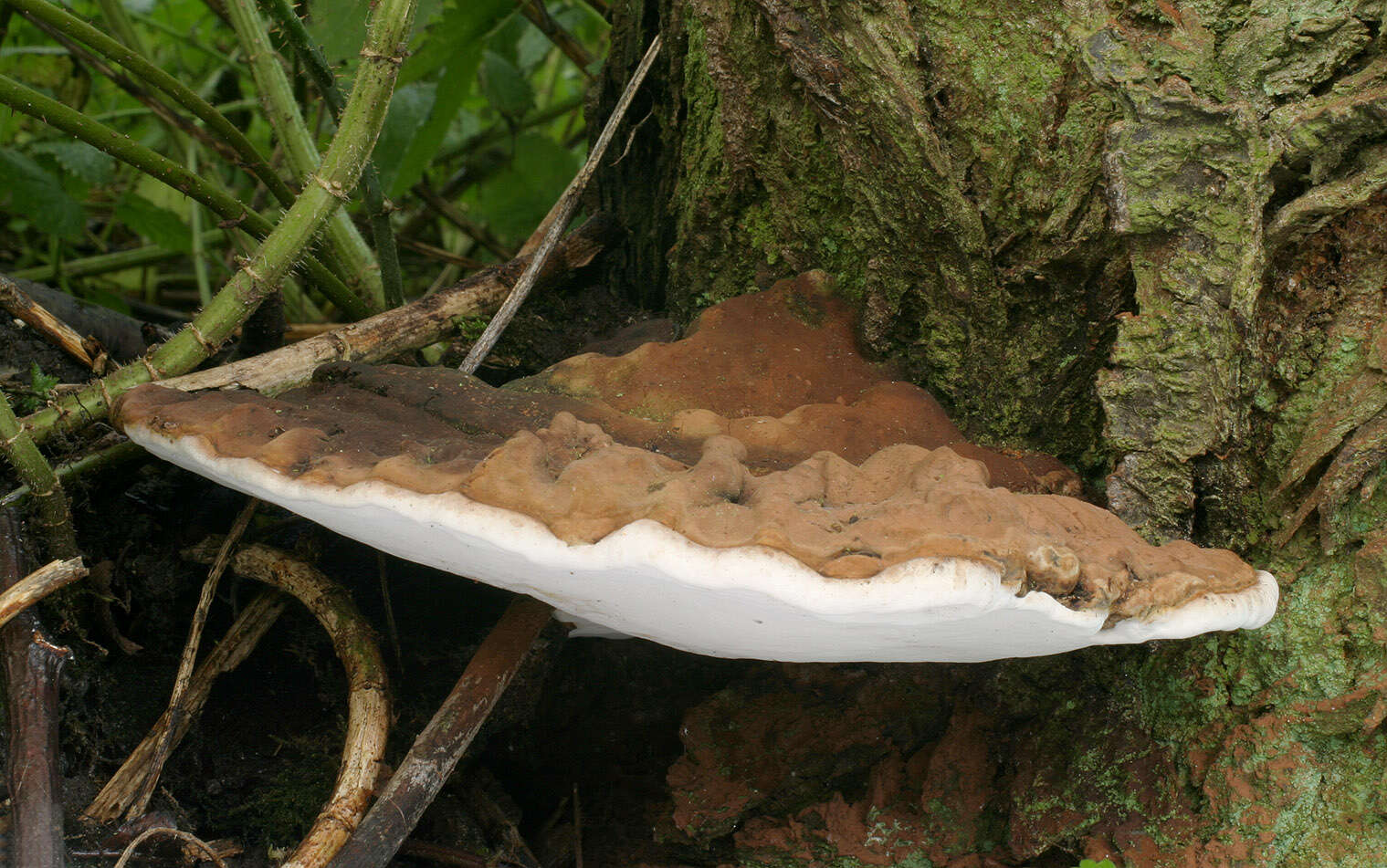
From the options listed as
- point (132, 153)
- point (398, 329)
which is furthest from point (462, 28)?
point (398, 329)

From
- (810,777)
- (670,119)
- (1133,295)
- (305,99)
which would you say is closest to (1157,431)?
(1133,295)

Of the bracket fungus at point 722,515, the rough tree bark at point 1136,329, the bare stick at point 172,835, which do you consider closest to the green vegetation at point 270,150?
the bracket fungus at point 722,515

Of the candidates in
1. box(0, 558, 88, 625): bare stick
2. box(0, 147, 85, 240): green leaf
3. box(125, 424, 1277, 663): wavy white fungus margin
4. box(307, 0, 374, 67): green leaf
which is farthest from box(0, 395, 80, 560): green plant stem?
box(0, 147, 85, 240): green leaf

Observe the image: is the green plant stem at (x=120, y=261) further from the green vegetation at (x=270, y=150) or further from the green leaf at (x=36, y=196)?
the green leaf at (x=36, y=196)

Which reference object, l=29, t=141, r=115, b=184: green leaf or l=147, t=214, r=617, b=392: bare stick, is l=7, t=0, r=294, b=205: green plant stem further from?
l=29, t=141, r=115, b=184: green leaf

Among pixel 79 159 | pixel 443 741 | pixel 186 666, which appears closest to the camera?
pixel 443 741

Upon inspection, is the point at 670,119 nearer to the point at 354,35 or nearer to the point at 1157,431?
the point at 354,35

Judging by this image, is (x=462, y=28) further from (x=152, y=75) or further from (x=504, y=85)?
(x=152, y=75)
